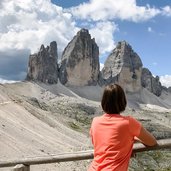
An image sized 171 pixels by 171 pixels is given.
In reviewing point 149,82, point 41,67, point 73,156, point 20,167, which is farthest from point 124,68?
point 73,156

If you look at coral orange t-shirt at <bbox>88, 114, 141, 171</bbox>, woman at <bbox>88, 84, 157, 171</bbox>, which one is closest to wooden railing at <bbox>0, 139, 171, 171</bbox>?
woman at <bbox>88, 84, 157, 171</bbox>

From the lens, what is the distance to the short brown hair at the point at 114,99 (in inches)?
228

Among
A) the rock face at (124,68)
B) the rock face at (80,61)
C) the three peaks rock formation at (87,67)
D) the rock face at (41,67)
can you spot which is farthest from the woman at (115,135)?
the rock face at (124,68)

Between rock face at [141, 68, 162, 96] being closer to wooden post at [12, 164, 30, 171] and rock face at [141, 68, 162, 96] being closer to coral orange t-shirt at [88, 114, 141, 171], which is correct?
wooden post at [12, 164, 30, 171]

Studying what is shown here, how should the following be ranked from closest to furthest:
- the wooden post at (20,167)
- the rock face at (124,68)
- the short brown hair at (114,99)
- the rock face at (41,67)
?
the short brown hair at (114,99) → the wooden post at (20,167) → the rock face at (41,67) → the rock face at (124,68)

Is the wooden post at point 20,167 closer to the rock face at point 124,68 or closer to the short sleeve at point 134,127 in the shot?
the short sleeve at point 134,127

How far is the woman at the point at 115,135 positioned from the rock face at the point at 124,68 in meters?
169

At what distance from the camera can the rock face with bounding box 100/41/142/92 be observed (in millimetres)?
178000

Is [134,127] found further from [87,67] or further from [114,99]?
[87,67]

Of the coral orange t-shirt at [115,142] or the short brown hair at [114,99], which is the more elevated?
Result: the short brown hair at [114,99]

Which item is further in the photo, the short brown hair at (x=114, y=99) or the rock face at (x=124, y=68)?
the rock face at (x=124, y=68)

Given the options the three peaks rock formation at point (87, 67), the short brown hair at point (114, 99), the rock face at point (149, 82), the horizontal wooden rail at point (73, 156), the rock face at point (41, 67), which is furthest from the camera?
the rock face at point (149, 82)

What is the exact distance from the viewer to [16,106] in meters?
62.1

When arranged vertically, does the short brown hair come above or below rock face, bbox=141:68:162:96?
below
